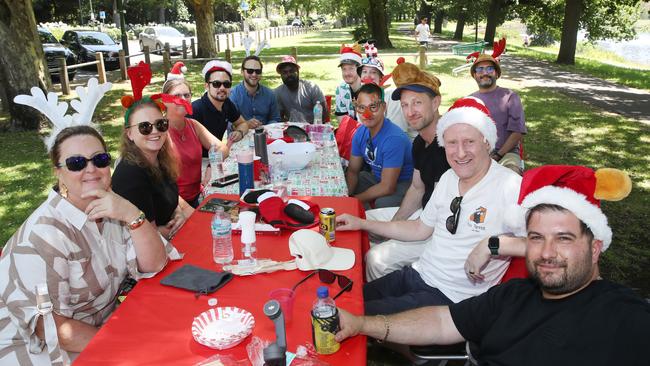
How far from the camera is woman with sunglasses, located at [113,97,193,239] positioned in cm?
292

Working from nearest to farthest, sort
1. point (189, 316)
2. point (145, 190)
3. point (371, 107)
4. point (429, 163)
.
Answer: point (189, 316) → point (145, 190) → point (429, 163) → point (371, 107)

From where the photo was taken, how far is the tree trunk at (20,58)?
854cm

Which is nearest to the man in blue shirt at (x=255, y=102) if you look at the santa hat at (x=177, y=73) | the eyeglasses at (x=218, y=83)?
the eyeglasses at (x=218, y=83)

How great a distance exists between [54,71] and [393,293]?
14495 millimetres

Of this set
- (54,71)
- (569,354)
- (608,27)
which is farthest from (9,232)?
(608,27)

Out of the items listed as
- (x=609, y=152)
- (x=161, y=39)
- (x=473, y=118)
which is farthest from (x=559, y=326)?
(x=161, y=39)

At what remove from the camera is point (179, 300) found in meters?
2.17

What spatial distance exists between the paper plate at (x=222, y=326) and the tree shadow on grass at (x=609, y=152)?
12.4 feet

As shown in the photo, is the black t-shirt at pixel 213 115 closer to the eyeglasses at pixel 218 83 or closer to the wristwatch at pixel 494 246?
the eyeglasses at pixel 218 83

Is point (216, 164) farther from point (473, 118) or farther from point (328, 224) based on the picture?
point (473, 118)

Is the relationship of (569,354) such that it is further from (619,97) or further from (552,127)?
(619,97)

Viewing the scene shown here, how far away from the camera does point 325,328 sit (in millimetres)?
1765

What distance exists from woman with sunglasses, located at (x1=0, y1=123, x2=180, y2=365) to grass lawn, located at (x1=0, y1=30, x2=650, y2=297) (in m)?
3.20

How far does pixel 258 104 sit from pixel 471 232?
174 inches
